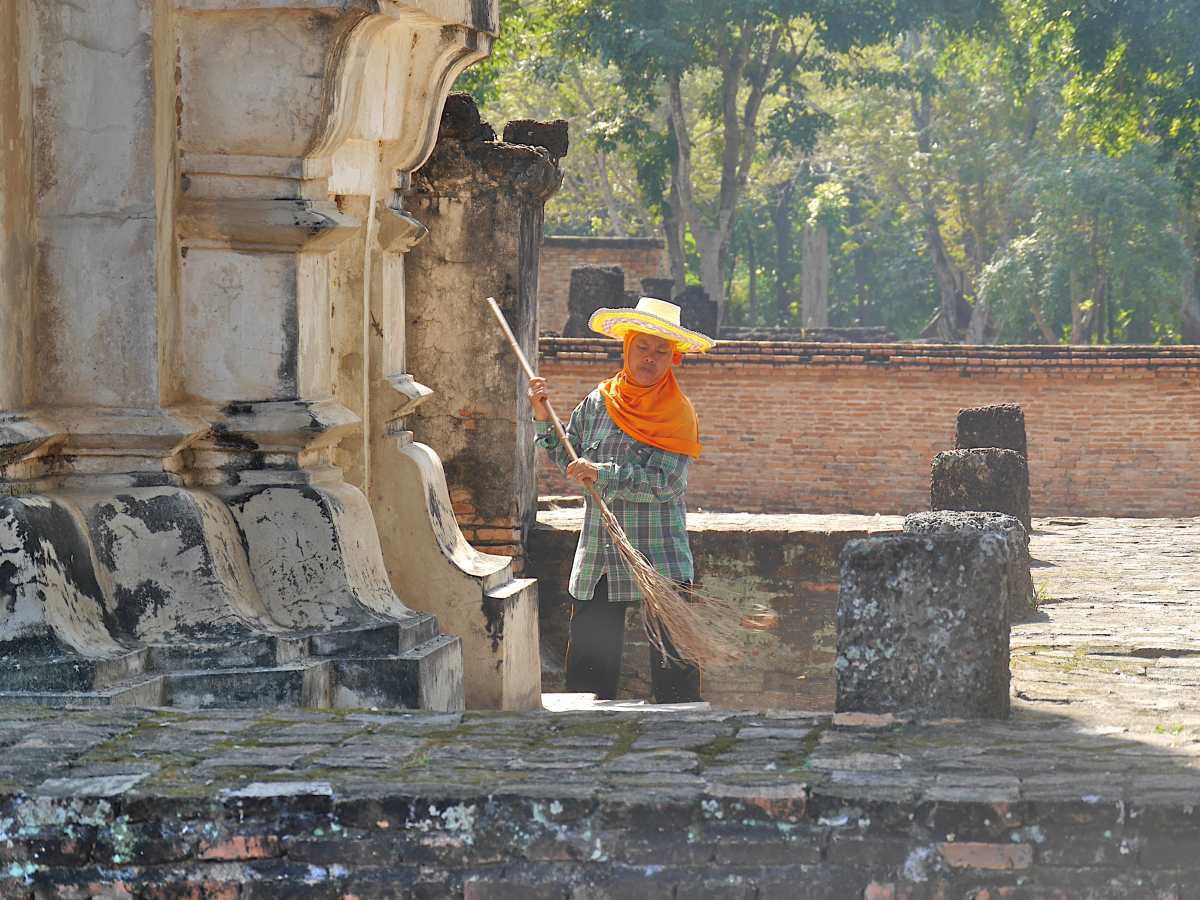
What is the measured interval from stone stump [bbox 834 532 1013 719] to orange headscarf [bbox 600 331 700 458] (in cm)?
251

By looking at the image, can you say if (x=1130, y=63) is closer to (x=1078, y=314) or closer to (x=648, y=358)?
(x=1078, y=314)

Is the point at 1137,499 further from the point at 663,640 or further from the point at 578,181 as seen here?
the point at 578,181

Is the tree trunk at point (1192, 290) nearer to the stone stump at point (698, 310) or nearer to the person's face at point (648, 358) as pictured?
the stone stump at point (698, 310)

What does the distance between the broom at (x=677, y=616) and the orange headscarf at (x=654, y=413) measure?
0.28 metres

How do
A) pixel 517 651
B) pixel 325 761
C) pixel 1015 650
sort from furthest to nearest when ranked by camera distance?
pixel 1015 650 → pixel 517 651 → pixel 325 761

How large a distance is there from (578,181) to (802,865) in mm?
36881

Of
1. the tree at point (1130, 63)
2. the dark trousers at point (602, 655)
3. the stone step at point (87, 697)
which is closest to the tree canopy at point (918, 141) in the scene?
the tree at point (1130, 63)

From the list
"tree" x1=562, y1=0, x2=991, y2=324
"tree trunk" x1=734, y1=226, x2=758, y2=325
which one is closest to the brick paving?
"tree" x1=562, y1=0, x2=991, y2=324

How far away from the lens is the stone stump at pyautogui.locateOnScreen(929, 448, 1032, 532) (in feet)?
42.0

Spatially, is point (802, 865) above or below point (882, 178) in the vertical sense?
below

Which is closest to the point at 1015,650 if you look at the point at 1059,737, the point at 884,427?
the point at 1059,737

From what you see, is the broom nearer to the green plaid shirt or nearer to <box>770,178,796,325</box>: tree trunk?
the green plaid shirt

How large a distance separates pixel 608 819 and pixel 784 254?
46.8 m

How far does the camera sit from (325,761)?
4.13 metres
